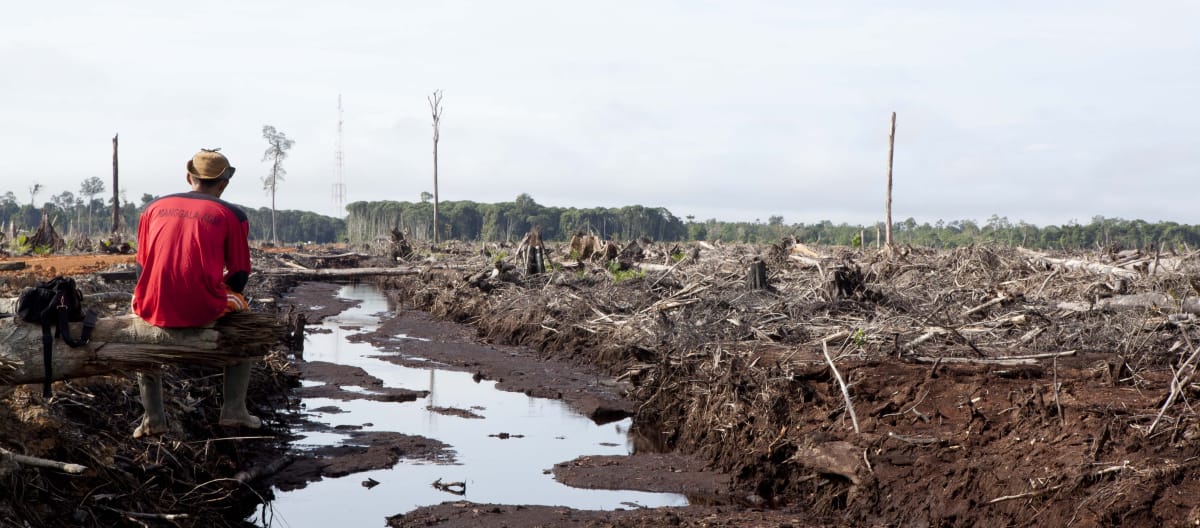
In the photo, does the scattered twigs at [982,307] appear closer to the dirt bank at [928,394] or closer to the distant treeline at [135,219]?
the dirt bank at [928,394]

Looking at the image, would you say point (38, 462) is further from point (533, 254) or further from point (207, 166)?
point (533, 254)

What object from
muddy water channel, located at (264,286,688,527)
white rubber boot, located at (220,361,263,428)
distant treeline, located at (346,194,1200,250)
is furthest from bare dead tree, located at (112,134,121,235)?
white rubber boot, located at (220,361,263,428)

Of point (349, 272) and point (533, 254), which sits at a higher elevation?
point (533, 254)

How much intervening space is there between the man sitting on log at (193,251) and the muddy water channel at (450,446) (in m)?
2.73

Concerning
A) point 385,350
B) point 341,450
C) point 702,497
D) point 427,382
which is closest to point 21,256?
point 385,350

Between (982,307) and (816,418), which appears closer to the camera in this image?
(816,418)

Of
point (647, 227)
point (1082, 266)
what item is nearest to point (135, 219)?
point (647, 227)

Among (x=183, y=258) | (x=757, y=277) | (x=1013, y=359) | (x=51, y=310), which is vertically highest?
(x=183, y=258)

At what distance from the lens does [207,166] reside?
5926 mm

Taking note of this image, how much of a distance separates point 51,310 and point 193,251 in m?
0.78

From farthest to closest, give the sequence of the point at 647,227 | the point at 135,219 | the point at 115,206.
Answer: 1. the point at 135,219
2. the point at 647,227
3. the point at 115,206

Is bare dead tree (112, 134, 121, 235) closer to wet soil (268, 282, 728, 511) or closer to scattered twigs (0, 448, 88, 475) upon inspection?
wet soil (268, 282, 728, 511)

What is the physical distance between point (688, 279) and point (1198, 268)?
7.79 m

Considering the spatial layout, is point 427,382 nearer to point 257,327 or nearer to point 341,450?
point 341,450
